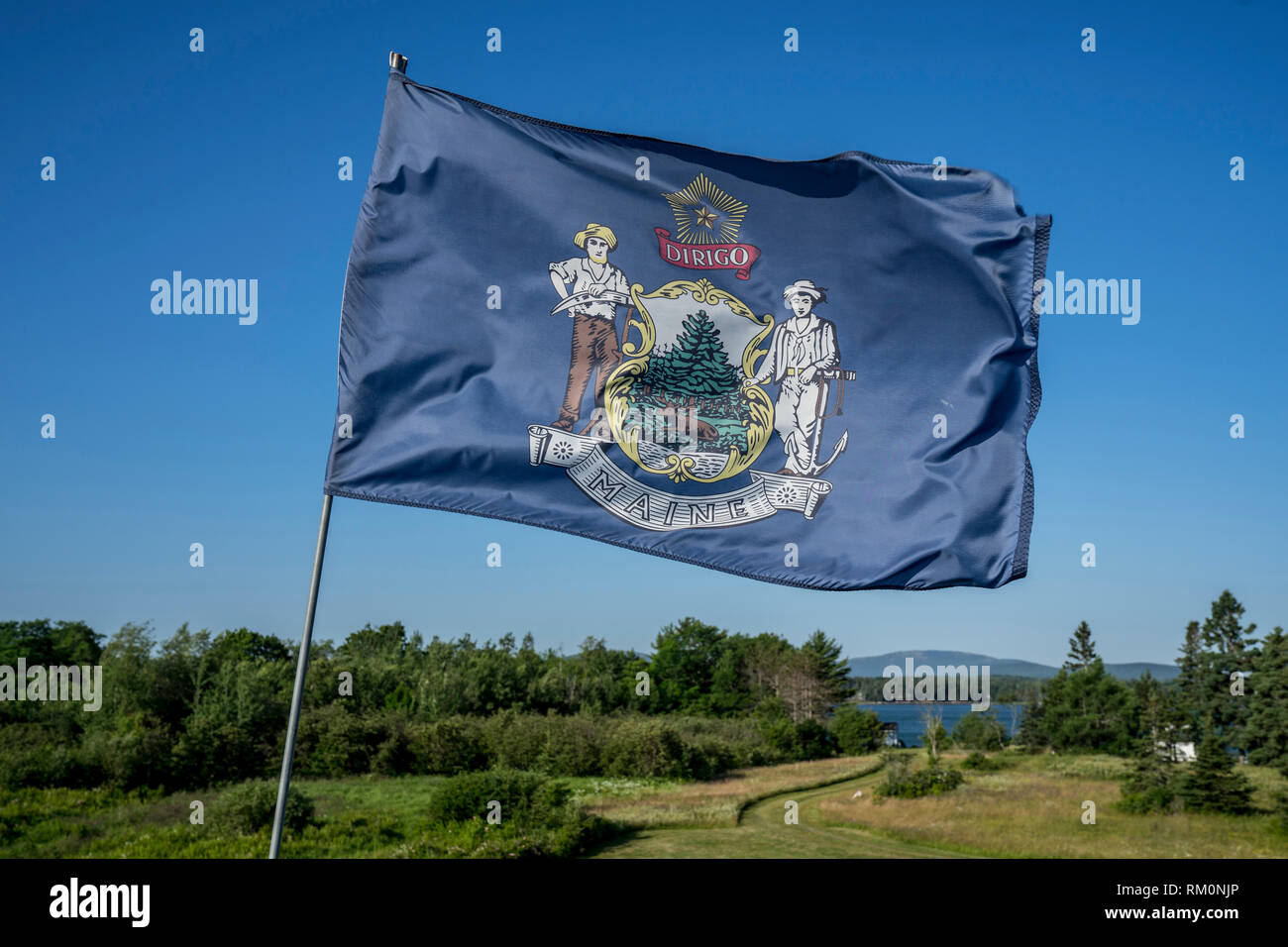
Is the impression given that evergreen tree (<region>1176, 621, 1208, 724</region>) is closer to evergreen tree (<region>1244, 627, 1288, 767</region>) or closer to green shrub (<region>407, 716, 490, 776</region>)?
evergreen tree (<region>1244, 627, 1288, 767</region>)

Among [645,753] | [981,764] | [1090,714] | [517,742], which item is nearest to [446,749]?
[517,742]

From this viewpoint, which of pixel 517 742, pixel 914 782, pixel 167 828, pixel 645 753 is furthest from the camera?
pixel 914 782

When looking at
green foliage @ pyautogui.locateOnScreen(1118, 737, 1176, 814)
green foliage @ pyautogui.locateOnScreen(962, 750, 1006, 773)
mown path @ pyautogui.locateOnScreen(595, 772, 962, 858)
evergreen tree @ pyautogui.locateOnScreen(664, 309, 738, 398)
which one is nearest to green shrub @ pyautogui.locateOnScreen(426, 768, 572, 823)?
mown path @ pyautogui.locateOnScreen(595, 772, 962, 858)

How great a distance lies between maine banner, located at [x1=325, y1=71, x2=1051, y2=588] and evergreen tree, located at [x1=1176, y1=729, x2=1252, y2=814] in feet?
86.5

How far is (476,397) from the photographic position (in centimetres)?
785

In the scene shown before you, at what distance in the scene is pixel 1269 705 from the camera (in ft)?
145

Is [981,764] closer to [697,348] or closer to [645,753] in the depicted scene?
[645,753]

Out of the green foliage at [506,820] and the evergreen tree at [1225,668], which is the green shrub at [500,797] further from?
the evergreen tree at [1225,668]

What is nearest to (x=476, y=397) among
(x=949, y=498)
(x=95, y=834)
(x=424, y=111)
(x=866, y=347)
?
(x=424, y=111)

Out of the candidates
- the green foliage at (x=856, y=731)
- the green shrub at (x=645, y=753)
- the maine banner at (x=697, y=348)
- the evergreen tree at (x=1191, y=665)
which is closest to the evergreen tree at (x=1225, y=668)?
the evergreen tree at (x=1191, y=665)

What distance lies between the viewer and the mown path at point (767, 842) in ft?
65.8

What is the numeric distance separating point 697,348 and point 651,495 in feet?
4.70

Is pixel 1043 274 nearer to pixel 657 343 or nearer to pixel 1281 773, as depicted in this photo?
pixel 657 343

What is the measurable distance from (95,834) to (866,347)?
2109cm
